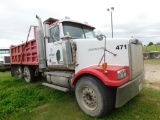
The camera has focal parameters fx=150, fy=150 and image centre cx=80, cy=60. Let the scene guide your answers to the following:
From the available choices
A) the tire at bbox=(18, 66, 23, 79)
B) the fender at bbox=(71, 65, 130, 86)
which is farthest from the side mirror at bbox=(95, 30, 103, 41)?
the tire at bbox=(18, 66, 23, 79)

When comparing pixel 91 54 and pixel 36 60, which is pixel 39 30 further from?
pixel 91 54

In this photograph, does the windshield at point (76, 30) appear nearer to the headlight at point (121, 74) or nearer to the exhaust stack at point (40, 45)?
the exhaust stack at point (40, 45)

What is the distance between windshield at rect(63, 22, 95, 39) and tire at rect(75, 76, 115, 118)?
5.15ft

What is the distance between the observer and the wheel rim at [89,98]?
11.3ft

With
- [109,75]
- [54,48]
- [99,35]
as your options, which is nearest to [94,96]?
[109,75]

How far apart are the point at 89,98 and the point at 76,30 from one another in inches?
87.7

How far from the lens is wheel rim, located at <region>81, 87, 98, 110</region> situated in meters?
3.44

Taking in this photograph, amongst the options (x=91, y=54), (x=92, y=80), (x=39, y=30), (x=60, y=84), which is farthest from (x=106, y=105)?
(x=39, y=30)

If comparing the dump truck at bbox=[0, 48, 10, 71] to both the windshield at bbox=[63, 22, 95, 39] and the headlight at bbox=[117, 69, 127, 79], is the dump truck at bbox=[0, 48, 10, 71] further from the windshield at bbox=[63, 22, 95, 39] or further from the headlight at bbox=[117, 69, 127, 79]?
the headlight at bbox=[117, 69, 127, 79]

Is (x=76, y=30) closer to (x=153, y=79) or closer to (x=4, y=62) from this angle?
(x=153, y=79)

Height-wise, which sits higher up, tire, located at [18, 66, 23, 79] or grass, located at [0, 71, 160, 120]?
tire, located at [18, 66, 23, 79]

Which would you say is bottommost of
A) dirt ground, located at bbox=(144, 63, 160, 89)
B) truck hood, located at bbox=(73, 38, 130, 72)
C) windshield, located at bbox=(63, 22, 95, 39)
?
dirt ground, located at bbox=(144, 63, 160, 89)

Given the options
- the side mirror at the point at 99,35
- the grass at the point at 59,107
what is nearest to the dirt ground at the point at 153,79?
the grass at the point at 59,107

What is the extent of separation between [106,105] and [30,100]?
2563 mm
